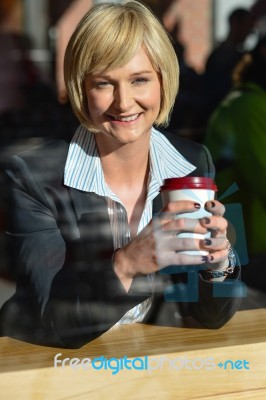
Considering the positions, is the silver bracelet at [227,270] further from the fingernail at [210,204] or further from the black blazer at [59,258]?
the fingernail at [210,204]

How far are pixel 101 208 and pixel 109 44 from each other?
0.37 meters

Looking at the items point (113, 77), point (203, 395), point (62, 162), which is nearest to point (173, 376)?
point (203, 395)

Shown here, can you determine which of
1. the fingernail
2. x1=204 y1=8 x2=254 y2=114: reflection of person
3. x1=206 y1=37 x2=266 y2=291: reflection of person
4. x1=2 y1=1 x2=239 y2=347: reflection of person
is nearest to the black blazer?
x1=2 y1=1 x2=239 y2=347: reflection of person

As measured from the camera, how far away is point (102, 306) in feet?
5.93

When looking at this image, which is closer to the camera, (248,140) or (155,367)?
(155,367)

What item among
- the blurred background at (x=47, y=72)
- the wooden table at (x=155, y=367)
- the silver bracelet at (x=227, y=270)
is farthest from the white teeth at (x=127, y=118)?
the wooden table at (x=155, y=367)

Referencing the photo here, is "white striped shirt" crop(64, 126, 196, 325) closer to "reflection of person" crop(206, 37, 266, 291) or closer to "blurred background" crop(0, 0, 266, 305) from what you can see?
"blurred background" crop(0, 0, 266, 305)

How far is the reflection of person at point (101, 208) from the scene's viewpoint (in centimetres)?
174

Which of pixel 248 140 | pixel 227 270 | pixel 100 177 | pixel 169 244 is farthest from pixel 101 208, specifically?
pixel 248 140

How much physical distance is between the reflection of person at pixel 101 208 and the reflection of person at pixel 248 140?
186 millimetres

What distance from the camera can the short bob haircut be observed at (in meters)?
1.71

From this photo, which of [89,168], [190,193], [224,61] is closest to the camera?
[190,193]

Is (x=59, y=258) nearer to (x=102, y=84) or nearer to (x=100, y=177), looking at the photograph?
(x=100, y=177)

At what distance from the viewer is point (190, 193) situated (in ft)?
5.57
